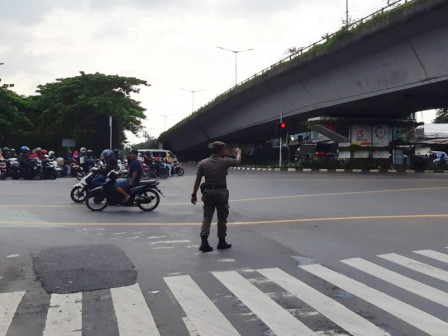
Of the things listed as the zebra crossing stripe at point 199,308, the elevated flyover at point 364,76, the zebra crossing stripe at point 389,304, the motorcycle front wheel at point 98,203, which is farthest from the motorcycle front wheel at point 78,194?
the elevated flyover at point 364,76

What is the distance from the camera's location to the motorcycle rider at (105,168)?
1182 cm

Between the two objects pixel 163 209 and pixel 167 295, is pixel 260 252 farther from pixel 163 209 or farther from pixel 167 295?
pixel 163 209

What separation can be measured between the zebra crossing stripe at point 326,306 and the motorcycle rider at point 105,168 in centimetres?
704

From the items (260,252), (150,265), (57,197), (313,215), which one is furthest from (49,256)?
(57,197)

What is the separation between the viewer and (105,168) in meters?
12.0

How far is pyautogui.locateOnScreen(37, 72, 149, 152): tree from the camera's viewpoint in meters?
40.7

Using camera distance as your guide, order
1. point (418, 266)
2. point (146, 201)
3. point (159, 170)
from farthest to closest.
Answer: point (159, 170), point (146, 201), point (418, 266)

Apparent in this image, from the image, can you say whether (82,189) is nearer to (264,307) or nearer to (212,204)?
(212,204)

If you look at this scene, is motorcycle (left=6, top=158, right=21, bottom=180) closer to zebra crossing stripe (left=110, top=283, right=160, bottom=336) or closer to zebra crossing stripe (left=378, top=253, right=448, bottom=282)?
zebra crossing stripe (left=110, top=283, right=160, bottom=336)

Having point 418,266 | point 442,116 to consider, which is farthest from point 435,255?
point 442,116

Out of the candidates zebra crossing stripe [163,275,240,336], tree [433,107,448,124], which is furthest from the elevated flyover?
tree [433,107,448,124]

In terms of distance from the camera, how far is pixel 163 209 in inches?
461

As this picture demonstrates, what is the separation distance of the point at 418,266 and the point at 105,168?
27.2 feet

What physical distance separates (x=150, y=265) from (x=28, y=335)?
7.71ft
